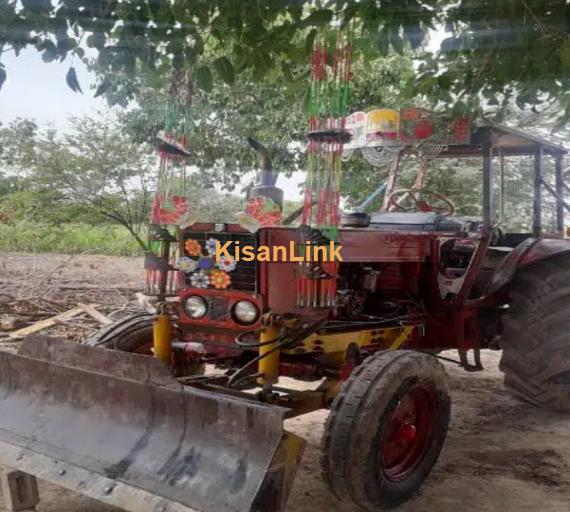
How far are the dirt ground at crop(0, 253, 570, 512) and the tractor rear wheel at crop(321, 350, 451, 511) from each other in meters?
0.22

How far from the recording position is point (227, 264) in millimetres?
3545

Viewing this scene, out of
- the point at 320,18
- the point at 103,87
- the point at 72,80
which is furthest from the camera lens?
the point at 103,87

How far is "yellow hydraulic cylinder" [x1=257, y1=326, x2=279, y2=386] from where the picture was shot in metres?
3.32

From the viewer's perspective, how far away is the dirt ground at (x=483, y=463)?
329cm

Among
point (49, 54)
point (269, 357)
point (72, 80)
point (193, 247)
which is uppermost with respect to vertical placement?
point (49, 54)

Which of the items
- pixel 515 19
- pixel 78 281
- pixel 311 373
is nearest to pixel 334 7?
pixel 515 19

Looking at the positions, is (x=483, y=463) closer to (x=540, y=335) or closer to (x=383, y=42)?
(x=540, y=335)

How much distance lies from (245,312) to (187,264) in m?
0.45

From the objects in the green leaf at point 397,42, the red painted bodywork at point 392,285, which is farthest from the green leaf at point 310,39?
the red painted bodywork at point 392,285

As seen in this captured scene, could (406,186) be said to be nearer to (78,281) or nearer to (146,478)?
(146,478)

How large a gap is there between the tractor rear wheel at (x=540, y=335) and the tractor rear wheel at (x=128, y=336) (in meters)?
2.54

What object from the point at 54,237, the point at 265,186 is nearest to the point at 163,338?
the point at 265,186

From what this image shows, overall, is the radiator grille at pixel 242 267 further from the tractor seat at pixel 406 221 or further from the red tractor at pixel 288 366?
the tractor seat at pixel 406 221

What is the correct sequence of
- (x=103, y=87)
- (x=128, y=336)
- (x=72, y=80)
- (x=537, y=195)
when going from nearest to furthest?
(x=72, y=80) < (x=103, y=87) < (x=128, y=336) < (x=537, y=195)
